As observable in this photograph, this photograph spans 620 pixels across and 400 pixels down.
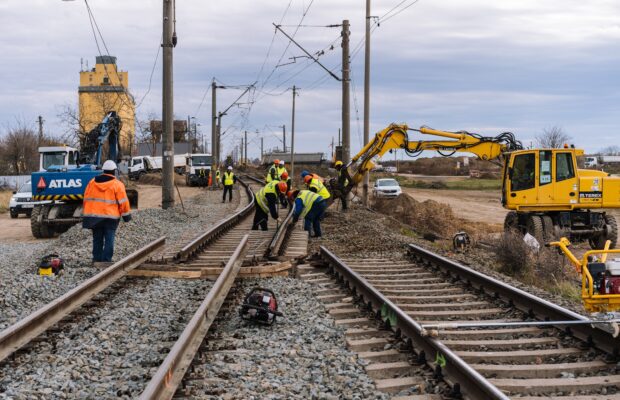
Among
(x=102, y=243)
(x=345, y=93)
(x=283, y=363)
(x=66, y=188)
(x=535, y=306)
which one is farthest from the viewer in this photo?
(x=345, y=93)

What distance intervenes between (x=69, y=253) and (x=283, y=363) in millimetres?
7916

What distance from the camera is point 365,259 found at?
1332 cm

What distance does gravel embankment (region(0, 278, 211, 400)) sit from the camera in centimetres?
556

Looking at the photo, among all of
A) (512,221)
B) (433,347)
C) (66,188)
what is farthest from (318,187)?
(433,347)

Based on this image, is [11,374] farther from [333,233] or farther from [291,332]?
[333,233]

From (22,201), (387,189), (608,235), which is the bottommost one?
(608,235)

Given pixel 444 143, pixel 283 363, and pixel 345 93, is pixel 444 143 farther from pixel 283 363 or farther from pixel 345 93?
pixel 283 363

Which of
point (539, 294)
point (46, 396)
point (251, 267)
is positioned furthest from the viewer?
point (251, 267)

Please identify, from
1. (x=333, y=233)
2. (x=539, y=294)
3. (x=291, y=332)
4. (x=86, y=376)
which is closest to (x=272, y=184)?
(x=333, y=233)

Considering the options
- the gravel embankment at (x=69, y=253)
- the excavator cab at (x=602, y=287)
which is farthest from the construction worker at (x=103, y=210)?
the excavator cab at (x=602, y=287)

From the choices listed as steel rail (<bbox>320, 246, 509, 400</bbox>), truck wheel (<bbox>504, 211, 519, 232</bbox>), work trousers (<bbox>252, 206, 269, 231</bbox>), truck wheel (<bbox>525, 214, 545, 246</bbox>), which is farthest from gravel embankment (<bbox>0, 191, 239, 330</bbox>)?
truck wheel (<bbox>525, 214, 545, 246</bbox>)

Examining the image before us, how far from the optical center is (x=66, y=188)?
20.2m

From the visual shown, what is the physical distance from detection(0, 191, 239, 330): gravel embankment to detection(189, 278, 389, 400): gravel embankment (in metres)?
2.72

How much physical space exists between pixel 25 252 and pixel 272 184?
6.05 metres
